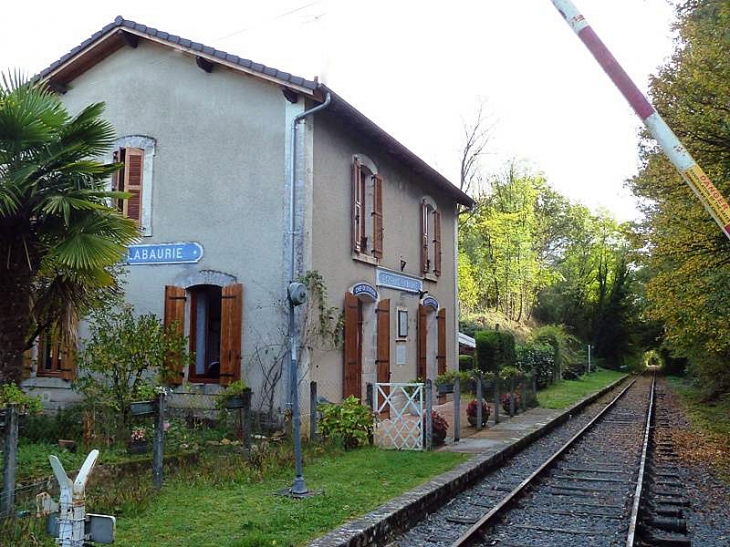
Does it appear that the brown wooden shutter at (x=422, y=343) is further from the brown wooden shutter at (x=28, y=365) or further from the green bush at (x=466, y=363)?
the green bush at (x=466, y=363)

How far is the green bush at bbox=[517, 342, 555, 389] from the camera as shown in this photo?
25.1 metres

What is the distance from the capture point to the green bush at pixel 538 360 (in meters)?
25.1

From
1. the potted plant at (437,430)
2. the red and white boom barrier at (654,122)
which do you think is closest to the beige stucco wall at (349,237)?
the potted plant at (437,430)

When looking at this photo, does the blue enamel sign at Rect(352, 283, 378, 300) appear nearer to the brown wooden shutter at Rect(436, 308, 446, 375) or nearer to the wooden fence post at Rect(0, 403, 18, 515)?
the brown wooden shutter at Rect(436, 308, 446, 375)

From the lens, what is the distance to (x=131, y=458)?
27.6 ft

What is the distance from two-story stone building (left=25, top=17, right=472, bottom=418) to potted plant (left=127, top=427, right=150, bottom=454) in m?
2.80

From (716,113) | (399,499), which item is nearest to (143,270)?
(399,499)

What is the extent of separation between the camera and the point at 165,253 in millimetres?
12516

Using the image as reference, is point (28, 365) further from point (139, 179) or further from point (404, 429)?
point (404, 429)

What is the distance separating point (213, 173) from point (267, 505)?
22.8ft

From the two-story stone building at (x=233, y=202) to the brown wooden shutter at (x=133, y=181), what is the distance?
0.02m

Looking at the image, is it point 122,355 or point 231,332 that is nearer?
point 122,355

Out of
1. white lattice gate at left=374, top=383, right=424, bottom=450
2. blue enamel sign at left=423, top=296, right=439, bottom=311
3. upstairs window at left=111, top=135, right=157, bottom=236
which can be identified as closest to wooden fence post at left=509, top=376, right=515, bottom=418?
blue enamel sign at left=423, top=296, right=439, bottom=311

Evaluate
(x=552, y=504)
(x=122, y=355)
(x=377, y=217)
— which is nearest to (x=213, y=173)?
(x=377, y=217)
